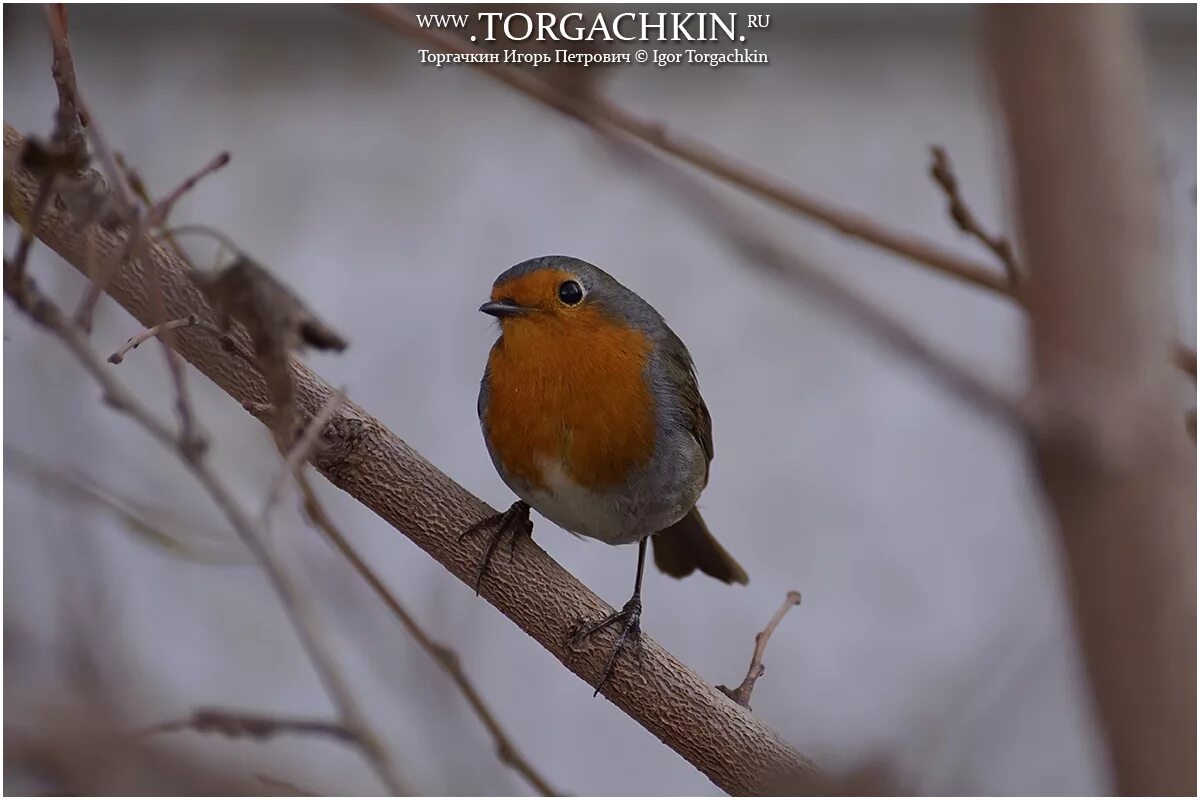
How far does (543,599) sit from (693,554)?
0.98 metres

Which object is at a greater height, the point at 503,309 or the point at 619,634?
the point at 503,309

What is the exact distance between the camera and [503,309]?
2355 millimetres

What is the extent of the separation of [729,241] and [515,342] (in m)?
1.22

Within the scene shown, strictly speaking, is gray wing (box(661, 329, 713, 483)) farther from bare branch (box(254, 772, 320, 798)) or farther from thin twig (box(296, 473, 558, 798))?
bare branch (box(254, 772, 320, 798))

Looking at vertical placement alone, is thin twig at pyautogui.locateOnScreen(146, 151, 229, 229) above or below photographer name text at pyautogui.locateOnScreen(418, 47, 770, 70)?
below

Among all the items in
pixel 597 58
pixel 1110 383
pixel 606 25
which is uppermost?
pixel 606 25

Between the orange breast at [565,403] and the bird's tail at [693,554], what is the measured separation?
23.8 inches

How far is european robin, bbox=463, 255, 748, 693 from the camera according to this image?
237cm

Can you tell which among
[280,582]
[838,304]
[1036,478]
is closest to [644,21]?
[838,304]

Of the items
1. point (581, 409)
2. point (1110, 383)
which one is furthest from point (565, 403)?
point (1110, 383)

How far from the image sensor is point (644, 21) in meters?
2.30

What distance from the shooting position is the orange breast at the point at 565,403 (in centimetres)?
236

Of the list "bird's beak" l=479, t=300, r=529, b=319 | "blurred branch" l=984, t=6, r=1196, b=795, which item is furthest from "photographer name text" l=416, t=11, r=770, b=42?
"blurred branch" l=984, t=6, r=1196, b=795

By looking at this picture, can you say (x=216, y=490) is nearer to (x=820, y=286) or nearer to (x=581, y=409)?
(x=820, y=286)
